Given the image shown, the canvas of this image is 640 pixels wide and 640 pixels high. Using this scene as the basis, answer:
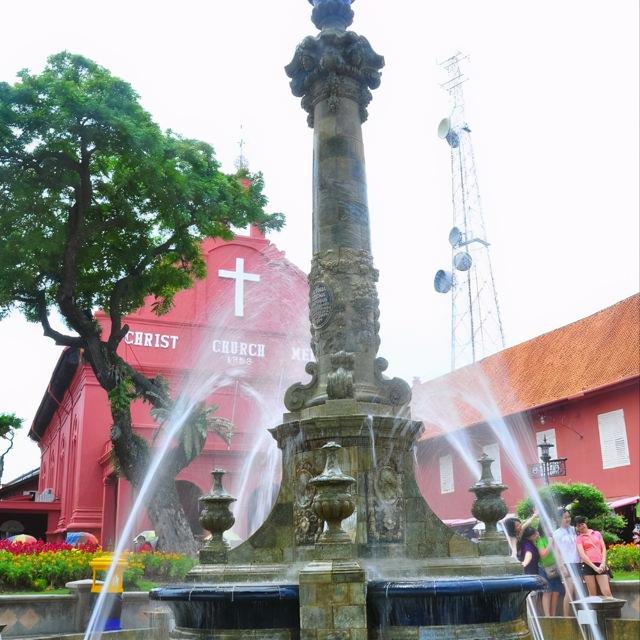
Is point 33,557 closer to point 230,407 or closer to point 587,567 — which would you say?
point 587,567

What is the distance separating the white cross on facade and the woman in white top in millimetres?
19475

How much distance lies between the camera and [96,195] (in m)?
17.5

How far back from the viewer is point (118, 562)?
10.5m

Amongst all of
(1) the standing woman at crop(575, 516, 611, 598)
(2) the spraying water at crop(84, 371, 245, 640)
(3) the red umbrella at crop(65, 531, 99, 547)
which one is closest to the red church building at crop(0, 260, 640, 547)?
(2) the spraying water at crop(84, 371, 245, 640)

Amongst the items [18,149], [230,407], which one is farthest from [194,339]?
[18,149]

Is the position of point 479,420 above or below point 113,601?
above

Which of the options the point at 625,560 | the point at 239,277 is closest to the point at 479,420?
the point at 239,277

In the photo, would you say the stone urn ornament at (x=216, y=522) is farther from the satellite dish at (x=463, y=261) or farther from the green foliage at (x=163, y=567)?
the satellite dish at (x=463, y=261)

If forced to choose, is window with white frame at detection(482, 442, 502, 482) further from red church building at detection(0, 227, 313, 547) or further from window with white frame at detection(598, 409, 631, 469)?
red church building at detection(0, 227, 313, 547)

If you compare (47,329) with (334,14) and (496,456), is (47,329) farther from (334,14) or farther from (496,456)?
(496,456)

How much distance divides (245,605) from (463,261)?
25656mm

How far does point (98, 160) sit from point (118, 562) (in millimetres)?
9486

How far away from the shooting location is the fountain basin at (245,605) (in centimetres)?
647

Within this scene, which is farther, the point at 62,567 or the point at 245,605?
the point at 62,567
